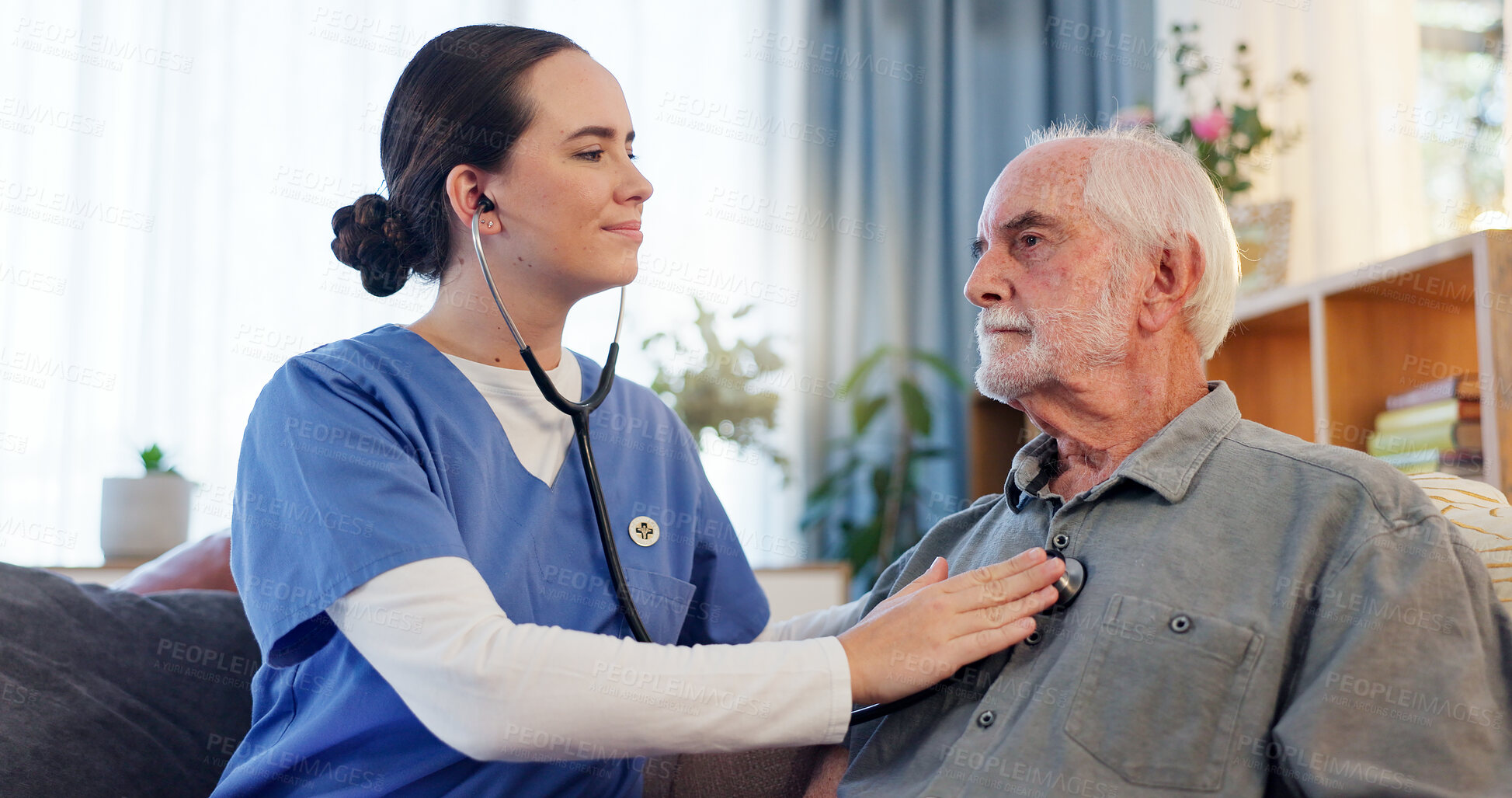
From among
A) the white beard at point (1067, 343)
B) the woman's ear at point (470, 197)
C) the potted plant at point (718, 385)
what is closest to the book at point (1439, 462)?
the white beard at point (1067, 343)

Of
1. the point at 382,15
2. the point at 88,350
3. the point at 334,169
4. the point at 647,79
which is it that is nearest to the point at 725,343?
the point at 647,79

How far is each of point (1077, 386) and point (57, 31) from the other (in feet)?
10.5

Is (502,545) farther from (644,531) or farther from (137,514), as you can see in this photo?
(137,514)

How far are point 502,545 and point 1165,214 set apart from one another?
821mm

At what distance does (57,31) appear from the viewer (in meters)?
3.05

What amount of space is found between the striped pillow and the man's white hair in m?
0.28

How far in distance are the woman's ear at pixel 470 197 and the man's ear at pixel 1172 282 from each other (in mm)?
749

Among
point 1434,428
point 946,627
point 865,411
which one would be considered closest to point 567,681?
point 946,627

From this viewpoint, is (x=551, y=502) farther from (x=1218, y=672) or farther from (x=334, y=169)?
(x=334, y=169)

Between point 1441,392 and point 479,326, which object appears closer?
point 479,326

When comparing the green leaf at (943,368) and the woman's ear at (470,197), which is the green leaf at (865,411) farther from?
the woman's ear at (470,197)

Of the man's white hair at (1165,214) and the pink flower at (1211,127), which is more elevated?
the pink flower at (1211,127)

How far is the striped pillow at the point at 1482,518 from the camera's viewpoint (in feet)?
3.21

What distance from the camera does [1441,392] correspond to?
1.70m
